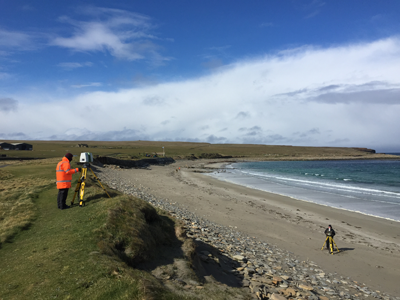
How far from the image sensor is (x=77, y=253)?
6.71 m

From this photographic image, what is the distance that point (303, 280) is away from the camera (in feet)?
30.6

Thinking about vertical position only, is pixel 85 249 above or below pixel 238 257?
above

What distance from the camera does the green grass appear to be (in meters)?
5.15

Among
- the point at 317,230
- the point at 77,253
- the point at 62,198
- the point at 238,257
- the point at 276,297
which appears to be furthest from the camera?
the point at 317,230

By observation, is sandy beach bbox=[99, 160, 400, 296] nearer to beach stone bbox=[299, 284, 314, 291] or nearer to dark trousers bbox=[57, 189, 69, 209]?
beach stone bbox=[299, 284, 314, 291]

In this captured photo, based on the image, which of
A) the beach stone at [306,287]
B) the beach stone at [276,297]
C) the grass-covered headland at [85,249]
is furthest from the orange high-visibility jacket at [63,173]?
the beach stone at [306,287]

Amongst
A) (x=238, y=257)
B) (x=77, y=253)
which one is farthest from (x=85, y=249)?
(x=238, y=257)

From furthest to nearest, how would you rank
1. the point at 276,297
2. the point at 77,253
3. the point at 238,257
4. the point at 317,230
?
the point at 317,230 → the point at 238,257 → the point at 276,297 → the point at 77,253

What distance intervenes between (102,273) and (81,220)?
4.22m

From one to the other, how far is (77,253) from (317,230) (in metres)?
14.8

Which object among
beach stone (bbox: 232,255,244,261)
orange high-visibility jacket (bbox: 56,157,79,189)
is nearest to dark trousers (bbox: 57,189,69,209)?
orange high-visibility jacket (bbox: 56,157,79,189)

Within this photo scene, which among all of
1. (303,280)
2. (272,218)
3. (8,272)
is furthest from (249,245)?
(8,272)

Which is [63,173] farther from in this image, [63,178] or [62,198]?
[62,198]

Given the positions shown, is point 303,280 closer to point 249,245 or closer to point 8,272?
point 249,245
